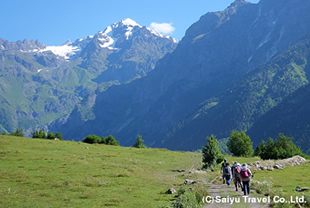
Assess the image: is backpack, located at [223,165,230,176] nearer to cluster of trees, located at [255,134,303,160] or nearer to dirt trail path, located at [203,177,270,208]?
dirt trail path, located at [203,177,270,208]

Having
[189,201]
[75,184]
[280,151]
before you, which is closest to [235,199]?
[189,201]

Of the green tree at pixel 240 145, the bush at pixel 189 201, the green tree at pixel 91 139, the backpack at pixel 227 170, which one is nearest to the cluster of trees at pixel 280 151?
the green tree at pixel 240 145

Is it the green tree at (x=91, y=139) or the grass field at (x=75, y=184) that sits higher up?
the green tree at (x=91, y=139)

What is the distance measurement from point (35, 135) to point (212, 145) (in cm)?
7556

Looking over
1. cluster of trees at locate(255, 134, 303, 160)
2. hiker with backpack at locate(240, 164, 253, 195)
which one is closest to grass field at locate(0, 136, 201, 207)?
hiker with backpack at locate(240, 164, 253, 195)

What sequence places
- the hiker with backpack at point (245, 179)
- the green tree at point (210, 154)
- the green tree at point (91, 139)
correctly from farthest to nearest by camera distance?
the green tree at point (91, 139), the green tree at point (210, 154), the hiker with backpack at point (245, 179)

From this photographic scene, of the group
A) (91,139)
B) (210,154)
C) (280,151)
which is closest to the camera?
(210,154)

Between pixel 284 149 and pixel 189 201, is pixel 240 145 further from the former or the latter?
pixel 189 201

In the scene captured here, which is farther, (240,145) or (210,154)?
(240,145)

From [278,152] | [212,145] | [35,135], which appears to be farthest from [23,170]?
[278,152]

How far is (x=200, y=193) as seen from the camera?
32.3 metres

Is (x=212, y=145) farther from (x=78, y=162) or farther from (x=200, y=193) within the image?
(x=200, y=193)

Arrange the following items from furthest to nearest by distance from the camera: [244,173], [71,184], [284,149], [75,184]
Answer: [284,149] → [75,184] → [71,184] → [244,173]

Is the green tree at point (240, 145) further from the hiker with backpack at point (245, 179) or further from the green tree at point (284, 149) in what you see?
the hiker with backpack at point (245, 179)
